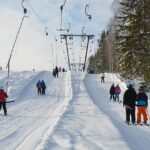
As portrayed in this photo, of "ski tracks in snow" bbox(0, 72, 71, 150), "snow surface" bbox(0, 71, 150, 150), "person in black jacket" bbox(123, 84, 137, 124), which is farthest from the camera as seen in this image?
"person in black jacket" bbox(123, 84, 137, 124)

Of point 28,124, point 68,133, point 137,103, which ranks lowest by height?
point 28,124

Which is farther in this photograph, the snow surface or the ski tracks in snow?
the ski tracks in snow

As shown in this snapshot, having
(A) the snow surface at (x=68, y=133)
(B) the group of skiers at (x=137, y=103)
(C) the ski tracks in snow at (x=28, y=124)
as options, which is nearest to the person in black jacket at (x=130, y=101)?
(B) the group of skiers at (x=137, y=103)

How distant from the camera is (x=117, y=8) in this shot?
68750mm

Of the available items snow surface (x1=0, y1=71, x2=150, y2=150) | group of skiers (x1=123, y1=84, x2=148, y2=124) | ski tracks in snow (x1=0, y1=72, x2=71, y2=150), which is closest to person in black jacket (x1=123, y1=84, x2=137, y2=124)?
group of skiers (x1=123, y1=84, x2=148, y2=124)

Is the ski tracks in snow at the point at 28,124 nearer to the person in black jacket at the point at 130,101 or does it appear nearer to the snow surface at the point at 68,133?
the snow surface at the point at 68,133

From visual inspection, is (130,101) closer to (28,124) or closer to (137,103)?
(137,103)

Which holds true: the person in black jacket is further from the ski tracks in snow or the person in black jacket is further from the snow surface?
the ski tracks in snow

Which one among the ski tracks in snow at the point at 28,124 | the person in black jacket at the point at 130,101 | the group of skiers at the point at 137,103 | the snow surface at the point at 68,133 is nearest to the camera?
the snow surface at the point at 68,133

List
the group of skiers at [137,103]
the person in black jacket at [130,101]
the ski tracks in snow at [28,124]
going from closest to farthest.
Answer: the ski tracks in snow at [28,124] < the group of skiers at [137,103] < the person in black jacket at [130,101]

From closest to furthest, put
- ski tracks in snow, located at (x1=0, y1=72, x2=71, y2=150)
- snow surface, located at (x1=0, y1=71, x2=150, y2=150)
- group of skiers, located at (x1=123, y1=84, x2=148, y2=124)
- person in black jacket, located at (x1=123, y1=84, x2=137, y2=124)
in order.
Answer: snow surface, located at (x1=0, y1=71, x2=150, y2=150) < ski tracks in snow, located at (x1=0, y1=72, x2=71, y2=150) < group of skiers, located at (x1=123, y1=84, x2=148, y2=124) < person in black jacket, located at (x1=123, y1=84, x2=137, y2=124)

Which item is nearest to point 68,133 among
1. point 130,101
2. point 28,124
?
point 130,101

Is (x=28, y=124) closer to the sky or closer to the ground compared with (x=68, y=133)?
closer to the ground

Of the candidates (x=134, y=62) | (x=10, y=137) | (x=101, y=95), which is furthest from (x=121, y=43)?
(x=10, y=137)
